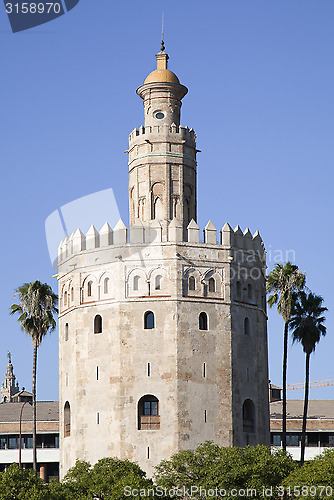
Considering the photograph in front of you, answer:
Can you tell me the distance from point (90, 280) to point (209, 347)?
8001 millimetres

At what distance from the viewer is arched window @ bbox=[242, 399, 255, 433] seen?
51469 millimetres

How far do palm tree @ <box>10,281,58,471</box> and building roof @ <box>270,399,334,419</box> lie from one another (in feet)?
75.3

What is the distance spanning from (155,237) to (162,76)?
1100 cm

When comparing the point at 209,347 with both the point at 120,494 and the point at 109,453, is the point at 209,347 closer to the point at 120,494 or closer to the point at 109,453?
the point at 109,453

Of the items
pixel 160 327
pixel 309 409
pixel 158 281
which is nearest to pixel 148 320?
pixel 160 327

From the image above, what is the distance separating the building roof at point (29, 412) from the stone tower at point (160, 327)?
67.5 ft

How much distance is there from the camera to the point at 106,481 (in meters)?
42.0

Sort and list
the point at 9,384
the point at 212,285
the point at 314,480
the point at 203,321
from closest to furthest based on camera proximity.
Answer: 1. the point at 314,480
2. the point at 203,321
3. the point at 212,285
4. the point at 9,384

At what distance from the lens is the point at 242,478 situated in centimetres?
4134

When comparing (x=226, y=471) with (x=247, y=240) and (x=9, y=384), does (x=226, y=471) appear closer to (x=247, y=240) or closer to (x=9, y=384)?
(x=247, y=240)

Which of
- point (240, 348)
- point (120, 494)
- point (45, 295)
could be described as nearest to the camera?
point (120, 494)

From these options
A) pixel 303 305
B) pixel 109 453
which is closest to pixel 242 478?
pixel 109 453

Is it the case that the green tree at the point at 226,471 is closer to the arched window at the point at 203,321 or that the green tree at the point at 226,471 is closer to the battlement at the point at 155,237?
the arched window at the point at 203,321

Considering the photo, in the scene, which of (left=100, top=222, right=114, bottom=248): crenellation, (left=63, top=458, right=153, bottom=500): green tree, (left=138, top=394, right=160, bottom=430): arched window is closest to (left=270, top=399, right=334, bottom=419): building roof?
(left=138, top=394, right=160, bottom=430): arched window
